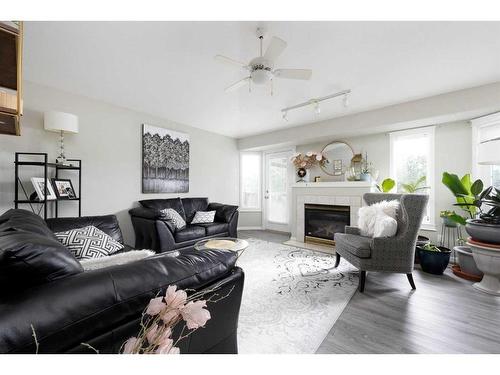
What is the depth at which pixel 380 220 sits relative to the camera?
7.86 ft

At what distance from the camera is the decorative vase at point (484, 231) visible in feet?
7.20

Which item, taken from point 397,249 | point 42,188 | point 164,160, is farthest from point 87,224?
point 397,249

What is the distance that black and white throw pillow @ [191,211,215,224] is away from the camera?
13.1 feet

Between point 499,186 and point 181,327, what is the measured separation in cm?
416

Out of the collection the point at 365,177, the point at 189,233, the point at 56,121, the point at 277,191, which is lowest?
the point at 189,233

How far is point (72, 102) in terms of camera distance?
310 cm

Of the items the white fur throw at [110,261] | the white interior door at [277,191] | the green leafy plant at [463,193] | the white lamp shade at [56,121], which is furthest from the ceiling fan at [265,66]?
the white interior door at [277,191]

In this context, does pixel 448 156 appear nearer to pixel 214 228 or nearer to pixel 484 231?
pixel 484 231

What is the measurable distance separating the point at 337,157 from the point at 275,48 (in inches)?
125

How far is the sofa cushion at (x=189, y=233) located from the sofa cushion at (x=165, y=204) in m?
0.54

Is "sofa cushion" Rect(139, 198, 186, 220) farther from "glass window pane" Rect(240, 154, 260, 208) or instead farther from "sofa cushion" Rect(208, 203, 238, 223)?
"glass window pane" Rect(240, 154, 260, 208)

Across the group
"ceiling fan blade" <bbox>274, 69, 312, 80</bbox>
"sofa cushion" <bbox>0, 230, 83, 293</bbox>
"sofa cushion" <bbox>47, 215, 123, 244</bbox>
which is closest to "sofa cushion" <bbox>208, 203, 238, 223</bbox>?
"sofa cushion" <bbox>47, 215, 123, 244</bbox>

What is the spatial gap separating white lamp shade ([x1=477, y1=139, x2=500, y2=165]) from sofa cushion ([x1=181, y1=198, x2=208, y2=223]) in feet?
13.4
